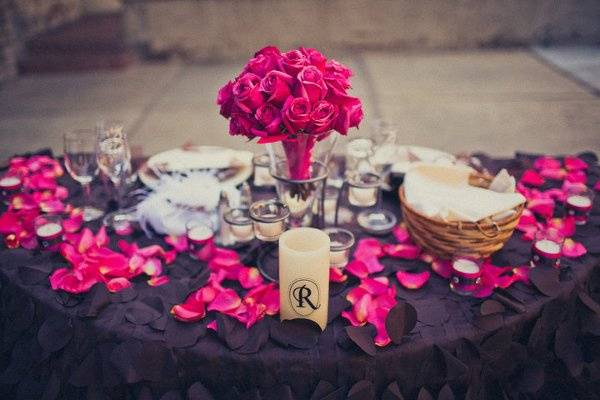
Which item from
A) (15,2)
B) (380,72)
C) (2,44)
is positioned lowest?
(380,72)

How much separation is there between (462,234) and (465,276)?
99 mm

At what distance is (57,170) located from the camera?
68.6 inches

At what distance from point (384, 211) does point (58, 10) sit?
6413 mm

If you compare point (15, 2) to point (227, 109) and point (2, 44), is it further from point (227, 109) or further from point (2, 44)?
point (227, 109)

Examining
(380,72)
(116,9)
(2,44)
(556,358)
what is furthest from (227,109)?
(116,9)

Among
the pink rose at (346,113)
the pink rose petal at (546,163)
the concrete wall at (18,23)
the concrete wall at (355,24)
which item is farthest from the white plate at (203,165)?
the concrete wall at (355,24)

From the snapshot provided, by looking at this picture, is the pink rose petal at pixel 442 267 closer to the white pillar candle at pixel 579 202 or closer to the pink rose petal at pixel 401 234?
the pink rose petal at pixel 401 234

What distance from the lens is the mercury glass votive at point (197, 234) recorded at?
1231 mm

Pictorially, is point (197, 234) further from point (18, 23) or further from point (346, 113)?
point (18, 23)

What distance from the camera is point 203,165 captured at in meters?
1.59

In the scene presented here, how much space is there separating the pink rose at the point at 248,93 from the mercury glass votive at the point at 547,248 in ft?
2.39

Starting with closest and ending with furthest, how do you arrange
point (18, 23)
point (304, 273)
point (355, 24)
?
point (304, 273) → point (18, 23) → point (355, 24)

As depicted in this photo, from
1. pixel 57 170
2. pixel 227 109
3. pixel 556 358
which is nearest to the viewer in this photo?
pixel 227 109

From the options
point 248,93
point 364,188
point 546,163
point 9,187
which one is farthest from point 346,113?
point 9,187
